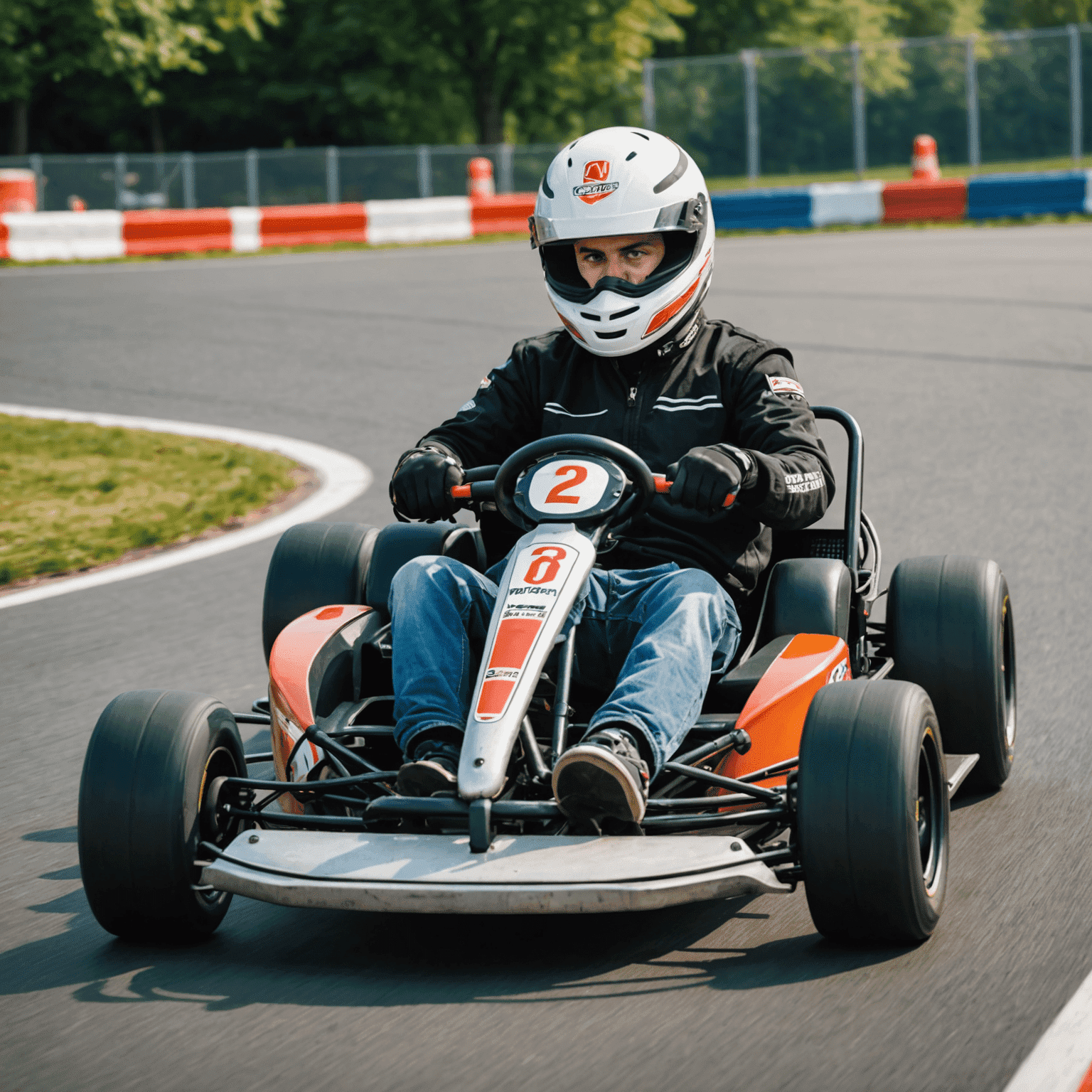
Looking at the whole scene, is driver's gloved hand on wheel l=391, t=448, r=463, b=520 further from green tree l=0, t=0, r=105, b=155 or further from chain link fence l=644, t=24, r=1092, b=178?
green tree l=0, t=0, r=105, b=155

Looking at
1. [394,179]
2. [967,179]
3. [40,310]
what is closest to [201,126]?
[394,179]

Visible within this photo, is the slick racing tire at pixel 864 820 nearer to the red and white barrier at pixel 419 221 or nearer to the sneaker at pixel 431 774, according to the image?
the sneaker at pixel 431 774

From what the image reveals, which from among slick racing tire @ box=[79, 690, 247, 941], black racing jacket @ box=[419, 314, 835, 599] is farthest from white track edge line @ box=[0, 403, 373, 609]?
slick racing tire @ box=[79, 690, 247, 941]

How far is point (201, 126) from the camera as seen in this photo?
41.1 m

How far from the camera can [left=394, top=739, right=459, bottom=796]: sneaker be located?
11.4 ft

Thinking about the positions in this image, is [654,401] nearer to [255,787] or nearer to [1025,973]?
[255,787]

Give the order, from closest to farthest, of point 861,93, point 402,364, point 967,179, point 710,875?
1. point 710,875
2. point 402,364
3. point 967,179
4. point 861,93

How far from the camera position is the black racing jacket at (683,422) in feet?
13.6

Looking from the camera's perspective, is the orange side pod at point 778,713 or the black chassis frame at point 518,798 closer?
the black chassis frame at point 518,798

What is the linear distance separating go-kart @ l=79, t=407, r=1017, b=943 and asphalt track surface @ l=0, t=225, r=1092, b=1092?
160mm

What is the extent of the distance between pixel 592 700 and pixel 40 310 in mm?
11540

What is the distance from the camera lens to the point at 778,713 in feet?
12.3

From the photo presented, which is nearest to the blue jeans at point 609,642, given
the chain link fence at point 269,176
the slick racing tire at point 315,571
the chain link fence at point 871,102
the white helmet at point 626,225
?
the white helmet at point 626,225

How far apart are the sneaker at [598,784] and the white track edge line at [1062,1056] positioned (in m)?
A: 0.82
